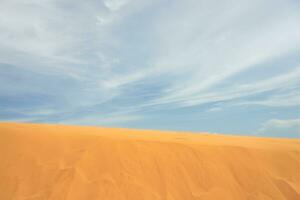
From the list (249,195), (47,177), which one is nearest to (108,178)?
(47,177)

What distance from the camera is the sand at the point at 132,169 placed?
622 centimetres

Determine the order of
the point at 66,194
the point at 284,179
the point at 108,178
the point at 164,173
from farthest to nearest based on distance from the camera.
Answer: the point at 284,179 < the point at 164,173 < the point at 108,178 < the point at 66,194

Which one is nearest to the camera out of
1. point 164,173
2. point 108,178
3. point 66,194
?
point 66,194

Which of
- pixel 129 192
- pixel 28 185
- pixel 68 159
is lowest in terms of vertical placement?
pixel 129 192

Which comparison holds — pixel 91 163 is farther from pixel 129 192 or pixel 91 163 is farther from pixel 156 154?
pixel 156 154

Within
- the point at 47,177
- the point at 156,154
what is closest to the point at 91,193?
the point at 47,177

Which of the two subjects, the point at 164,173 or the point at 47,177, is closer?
the point at 47,177

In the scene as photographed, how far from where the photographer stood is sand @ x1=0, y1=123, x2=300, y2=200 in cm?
622

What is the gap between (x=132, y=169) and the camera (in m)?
6.88

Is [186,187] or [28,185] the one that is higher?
[28,185]

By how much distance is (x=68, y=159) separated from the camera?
6.86 meters

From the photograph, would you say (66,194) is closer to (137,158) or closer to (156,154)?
(137,158)

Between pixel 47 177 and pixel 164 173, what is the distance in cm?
291

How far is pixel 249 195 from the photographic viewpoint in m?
6.67
